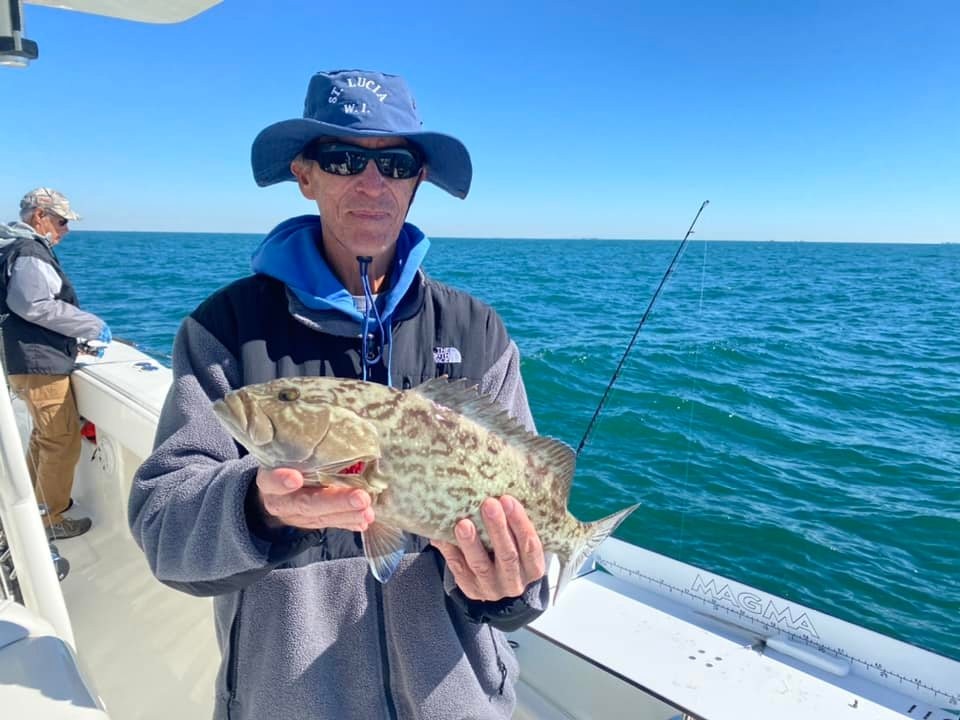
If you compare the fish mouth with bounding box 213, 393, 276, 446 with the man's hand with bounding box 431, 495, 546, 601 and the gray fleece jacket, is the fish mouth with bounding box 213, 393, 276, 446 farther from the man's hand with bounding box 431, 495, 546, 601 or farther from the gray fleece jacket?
the man's hand with bounding box 431, 495, 546, 601

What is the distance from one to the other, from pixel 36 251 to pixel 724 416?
1036 centimetres

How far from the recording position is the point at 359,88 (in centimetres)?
205

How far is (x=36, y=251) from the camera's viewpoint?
5402 millimetres

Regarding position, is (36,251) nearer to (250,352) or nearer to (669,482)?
(250,352)

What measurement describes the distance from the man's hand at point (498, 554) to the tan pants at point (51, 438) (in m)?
4.66

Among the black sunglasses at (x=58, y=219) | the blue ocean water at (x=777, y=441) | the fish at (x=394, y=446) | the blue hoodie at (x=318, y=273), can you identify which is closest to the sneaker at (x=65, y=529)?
the black sunglasses at (x=58, y=219)

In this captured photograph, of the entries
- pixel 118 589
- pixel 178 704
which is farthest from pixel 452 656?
pixel 118 589

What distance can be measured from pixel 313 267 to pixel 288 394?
0.55 metres

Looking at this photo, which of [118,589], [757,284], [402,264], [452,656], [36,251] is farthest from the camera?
[757,284]

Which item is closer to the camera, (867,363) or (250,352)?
(250,352)

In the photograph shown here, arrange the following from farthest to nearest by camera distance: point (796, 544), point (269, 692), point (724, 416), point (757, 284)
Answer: point (757, 284)
point (724, 416)
point (796, 544)
point (269, 692)

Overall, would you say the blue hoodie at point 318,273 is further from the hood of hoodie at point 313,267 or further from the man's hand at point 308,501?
the man's hand at point 308,501

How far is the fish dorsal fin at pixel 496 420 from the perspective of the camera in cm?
190

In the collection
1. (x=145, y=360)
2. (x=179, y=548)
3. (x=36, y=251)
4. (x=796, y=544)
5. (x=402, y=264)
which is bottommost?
(x=796, y=544)
